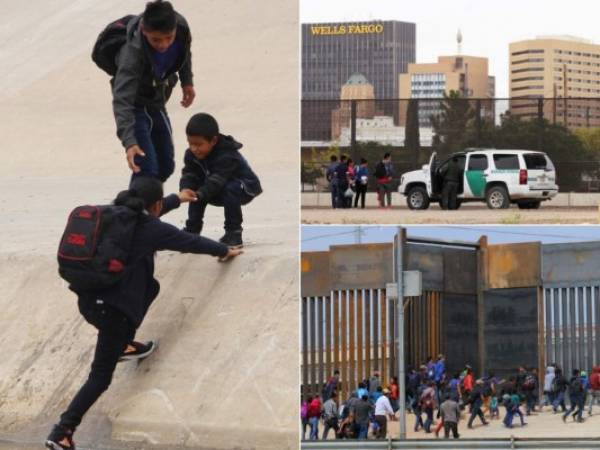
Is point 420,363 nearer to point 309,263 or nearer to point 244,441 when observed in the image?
point 309,263

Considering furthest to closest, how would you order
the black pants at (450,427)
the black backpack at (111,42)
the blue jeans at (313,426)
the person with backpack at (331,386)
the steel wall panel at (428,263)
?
the steel wall panel at (428,263)
the person with backpack at (331,386)
the black pants at (450,427)
the blue jeans at (313,426)
the black backpack at (111,42)

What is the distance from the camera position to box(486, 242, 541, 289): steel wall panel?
2309cm

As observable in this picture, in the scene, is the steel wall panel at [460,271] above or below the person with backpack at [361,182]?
below

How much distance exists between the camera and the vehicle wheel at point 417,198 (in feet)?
79.4

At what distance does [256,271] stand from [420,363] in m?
13.0

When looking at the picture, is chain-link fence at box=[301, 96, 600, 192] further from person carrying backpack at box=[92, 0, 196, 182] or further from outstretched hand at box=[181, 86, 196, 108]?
person carrying backpack at box=[92, 0, 196, 182]

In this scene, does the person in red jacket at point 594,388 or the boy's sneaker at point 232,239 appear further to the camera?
the person in red jacket at point 594,388

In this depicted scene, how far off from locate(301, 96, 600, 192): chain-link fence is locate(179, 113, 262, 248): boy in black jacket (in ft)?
65.0

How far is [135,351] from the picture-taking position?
8.39 m

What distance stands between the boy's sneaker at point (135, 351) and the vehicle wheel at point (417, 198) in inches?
629

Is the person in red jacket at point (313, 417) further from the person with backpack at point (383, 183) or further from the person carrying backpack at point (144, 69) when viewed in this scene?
the person with backpack at point (383, 183)

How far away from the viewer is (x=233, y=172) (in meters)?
9.14

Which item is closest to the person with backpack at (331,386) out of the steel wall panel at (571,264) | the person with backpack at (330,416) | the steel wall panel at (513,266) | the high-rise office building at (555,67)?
the person with backpack at (330,416)

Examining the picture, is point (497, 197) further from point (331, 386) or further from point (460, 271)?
point (331, 386)
